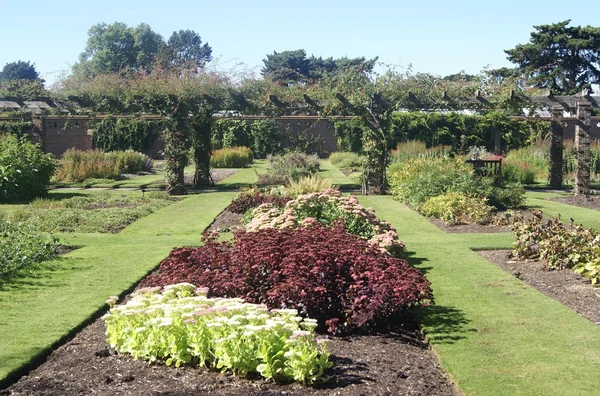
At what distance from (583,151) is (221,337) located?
1597cm

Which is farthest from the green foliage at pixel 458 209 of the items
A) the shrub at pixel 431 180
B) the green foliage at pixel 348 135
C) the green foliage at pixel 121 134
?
the green foliage at pixel 121 134

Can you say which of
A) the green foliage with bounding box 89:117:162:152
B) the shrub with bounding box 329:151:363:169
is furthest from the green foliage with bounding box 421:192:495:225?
the green foliage with bounding box 89:117:162:152

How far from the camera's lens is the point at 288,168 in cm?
2058

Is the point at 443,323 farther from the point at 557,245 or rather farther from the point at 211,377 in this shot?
the point at 557,245

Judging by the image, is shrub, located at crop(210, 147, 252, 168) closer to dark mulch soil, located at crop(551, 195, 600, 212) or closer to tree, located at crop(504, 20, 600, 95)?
dark mulch soil, located at crop(551, 195, 600, 212)

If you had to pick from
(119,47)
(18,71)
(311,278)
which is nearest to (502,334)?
(311,278)

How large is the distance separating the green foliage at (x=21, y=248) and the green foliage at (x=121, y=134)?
2195 centimetres

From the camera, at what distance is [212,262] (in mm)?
7305

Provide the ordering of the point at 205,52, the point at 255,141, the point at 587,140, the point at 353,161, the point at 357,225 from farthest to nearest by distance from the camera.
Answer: the point at 205,52
the point at 255,141
the point at 353,161
the point at 587,140
the point at 357,225

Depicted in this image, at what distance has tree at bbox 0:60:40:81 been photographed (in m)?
89.4

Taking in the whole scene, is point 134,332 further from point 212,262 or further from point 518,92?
point 518,92

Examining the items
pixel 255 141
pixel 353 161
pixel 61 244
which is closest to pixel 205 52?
pixel 255 141

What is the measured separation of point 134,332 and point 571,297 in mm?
4844

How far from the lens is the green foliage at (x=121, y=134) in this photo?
3238 centimetres
